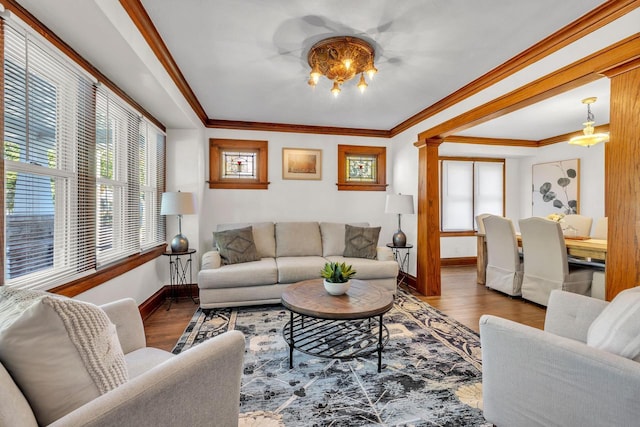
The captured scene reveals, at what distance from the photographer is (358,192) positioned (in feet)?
15.7

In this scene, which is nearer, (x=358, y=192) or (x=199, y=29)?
(x=199, y=29)

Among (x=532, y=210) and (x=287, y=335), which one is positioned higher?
(x=532, y=210)

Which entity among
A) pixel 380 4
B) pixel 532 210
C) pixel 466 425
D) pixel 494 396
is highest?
pixel 380 4

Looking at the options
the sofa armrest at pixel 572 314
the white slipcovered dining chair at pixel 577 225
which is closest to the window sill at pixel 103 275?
the sofa armrest at pixel 572 314

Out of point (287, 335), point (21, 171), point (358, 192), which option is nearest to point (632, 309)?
point (287, 335)

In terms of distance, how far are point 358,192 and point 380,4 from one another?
10.3 ft

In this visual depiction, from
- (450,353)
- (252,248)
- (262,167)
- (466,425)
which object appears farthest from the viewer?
(262,167)

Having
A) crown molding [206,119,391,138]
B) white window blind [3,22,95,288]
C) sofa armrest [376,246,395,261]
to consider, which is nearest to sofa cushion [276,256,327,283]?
sofa armrest [376,246,395,261]

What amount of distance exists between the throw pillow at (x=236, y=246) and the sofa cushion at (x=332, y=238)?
38.8 inches

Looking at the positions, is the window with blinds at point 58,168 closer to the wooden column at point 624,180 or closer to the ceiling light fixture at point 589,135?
the wooden column at point 624,180

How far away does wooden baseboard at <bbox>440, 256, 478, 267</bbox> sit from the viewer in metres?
5.78

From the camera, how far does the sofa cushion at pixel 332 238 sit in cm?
416

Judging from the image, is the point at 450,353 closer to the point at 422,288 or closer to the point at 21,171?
the point at 422,288

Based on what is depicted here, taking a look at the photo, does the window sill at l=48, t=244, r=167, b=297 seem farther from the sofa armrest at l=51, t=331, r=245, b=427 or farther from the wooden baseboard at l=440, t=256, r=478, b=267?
the wooden baseboard at l=440, t=256, r=478, b=267
